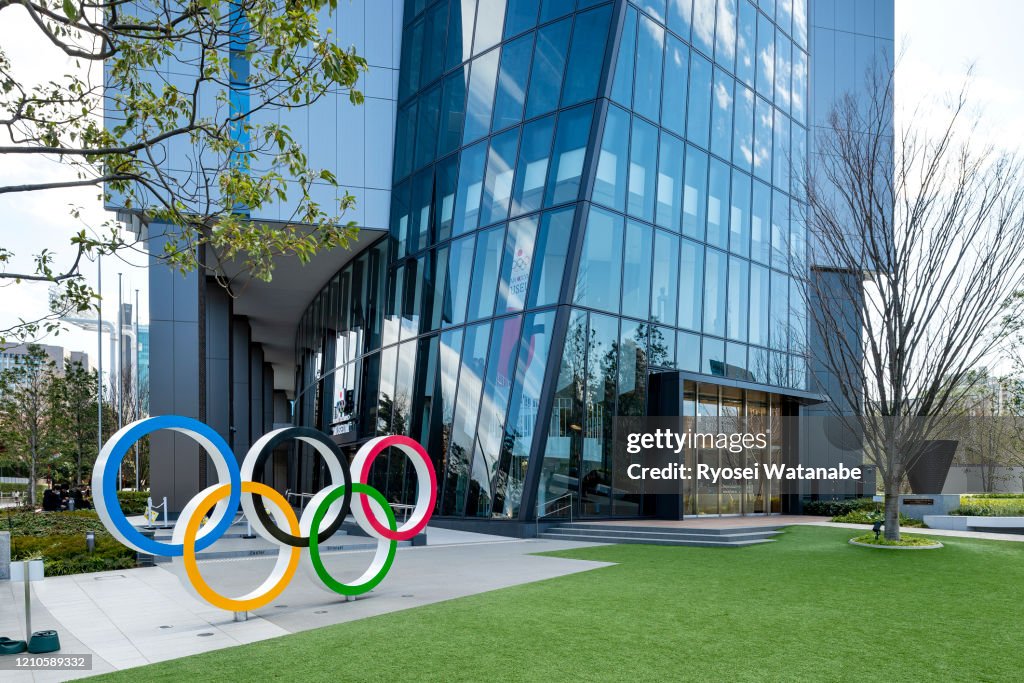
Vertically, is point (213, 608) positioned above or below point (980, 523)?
above

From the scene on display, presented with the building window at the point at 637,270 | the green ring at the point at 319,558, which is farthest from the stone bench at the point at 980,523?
the green ring at the point at 319,558

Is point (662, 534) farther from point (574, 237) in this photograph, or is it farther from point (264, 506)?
point (264, 506)

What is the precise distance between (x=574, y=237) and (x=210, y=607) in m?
13.4

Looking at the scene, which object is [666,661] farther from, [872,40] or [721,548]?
[872,40]

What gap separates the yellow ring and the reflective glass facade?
10.8 m

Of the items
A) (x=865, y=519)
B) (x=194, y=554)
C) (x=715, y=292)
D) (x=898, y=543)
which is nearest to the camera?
(x=194, y=554)

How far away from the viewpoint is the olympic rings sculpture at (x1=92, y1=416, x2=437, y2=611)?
28.1ft

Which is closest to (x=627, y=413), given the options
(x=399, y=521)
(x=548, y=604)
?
(x=399, y=521)

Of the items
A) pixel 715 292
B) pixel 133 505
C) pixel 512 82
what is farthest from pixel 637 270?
pixel 133 505

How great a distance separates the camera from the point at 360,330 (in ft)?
104

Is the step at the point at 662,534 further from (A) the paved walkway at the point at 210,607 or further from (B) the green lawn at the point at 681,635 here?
(B) the green lawn at the point at 681,635

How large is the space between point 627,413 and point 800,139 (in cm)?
1477

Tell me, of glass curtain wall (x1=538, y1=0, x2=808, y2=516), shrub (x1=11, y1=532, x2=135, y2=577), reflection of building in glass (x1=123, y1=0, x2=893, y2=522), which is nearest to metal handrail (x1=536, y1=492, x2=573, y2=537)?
glass curtain wall (x1=538, y1=0, x2=808, y2=516)

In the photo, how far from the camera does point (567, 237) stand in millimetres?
21328
